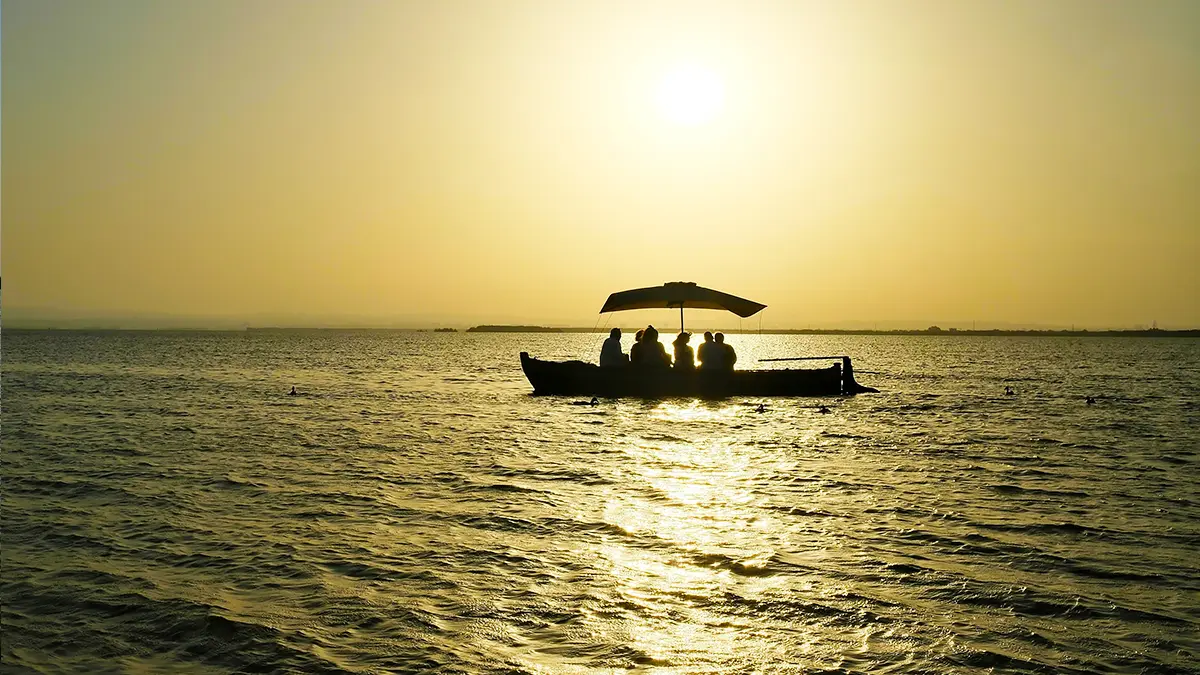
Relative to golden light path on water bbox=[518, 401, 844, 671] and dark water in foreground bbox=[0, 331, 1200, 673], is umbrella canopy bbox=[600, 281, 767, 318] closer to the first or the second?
dark water in foreground bbox=[0, 331, 1200, 673]

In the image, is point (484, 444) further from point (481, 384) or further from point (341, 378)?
point (341, 378)

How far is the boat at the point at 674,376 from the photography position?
31516mm

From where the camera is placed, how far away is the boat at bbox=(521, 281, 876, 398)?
3152cm

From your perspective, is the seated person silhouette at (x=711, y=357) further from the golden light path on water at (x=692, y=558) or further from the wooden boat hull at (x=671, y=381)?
the golden light path on water at (x=692, y=558)

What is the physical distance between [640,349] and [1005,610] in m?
23.7

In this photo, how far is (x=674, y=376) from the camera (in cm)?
3148

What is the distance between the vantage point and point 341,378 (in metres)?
53.2

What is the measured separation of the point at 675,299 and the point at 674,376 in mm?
3241

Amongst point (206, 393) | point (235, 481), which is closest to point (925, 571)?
point (235, 481)

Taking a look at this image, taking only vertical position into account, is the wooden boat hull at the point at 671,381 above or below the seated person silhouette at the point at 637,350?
below

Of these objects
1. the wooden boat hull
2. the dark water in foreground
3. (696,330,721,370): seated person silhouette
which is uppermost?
(696,330,721,370): seated person silhouette

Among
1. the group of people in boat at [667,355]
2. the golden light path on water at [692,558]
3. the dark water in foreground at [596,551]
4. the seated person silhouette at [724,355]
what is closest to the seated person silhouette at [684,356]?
the group of people in boat at [667,355]

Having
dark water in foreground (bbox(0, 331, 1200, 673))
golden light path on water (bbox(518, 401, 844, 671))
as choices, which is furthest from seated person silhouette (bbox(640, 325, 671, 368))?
golden light path on water (bbox(518, 401, 844, 671))

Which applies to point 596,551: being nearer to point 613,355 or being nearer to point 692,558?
point 692,558
